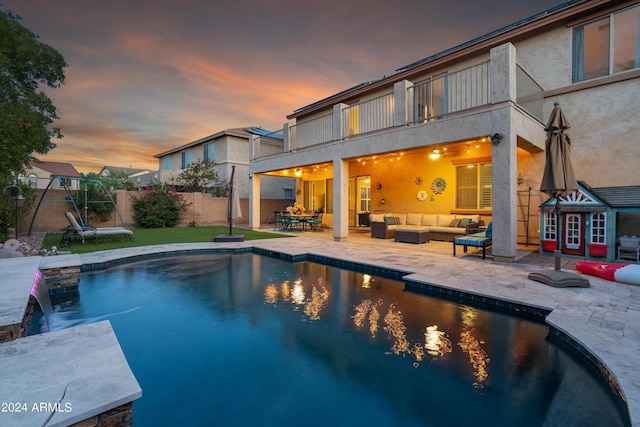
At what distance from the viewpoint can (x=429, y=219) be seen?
36.1 feet

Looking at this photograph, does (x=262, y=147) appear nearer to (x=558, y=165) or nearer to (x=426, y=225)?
(x=426, y=225)

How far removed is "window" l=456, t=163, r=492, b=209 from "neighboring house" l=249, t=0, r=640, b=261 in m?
0.04

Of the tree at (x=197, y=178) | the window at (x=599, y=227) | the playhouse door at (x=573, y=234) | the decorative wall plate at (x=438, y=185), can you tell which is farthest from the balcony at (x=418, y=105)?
the tree at (x=197, y=178)

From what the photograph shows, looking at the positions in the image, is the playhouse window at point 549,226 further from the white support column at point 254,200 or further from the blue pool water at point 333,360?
the white support column at point 254,200

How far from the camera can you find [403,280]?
5773 millimetres

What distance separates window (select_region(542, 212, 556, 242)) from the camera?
7594mm

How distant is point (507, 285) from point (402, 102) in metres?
6.05

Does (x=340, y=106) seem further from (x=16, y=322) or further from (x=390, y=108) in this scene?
(x=16, y=322)

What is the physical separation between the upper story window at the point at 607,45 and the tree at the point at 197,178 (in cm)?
1740

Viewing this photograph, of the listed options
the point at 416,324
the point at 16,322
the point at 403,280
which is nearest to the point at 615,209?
the point at 403,280

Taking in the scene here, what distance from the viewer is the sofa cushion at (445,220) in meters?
10.6

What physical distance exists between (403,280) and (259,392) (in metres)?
3.83

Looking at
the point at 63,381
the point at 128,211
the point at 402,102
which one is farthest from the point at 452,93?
the point at 128,211

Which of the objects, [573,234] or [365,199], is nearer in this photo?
[573,234]
